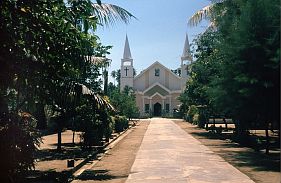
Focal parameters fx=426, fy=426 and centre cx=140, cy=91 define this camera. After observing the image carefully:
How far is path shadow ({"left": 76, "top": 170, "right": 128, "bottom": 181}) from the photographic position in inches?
473

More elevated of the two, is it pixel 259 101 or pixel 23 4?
pixel 23 4

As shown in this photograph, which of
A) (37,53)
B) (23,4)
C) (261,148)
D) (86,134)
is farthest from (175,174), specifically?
(261,148)

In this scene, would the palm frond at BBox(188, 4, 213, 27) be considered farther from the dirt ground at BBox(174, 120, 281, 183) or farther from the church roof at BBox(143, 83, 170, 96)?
the church roof at BBox(143, 83, 170, 96)

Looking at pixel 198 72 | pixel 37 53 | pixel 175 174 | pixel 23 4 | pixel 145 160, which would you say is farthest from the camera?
pixel 198 72

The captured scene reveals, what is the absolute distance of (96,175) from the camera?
1258 centimetres

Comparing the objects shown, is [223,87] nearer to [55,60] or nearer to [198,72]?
[55,60]

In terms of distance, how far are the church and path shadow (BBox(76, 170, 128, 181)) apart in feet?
207

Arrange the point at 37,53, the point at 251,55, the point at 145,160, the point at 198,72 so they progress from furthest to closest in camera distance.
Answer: the point at 198,72 < the point at 145,160 < the point at 251,55 < the point at 37,53

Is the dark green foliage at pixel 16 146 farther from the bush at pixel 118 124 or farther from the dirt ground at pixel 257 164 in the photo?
the bush at pixel 118 124

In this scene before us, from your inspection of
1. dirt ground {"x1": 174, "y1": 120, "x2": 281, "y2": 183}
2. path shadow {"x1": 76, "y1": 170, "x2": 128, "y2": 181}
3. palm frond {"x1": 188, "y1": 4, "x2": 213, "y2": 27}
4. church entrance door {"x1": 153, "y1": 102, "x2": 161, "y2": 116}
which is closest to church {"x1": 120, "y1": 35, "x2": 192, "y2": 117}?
church entrance door {"x1": 153, "y1": 102, "x2": 161, "y2": 116}

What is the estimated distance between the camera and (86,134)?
19.6 m

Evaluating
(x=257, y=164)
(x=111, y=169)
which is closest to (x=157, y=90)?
(x=257, y=164)

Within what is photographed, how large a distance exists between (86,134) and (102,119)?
107 centimetres

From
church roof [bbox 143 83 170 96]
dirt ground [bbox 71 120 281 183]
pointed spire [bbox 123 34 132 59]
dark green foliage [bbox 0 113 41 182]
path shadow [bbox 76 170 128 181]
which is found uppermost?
pointed spire [bbox 123 34 132 59]
